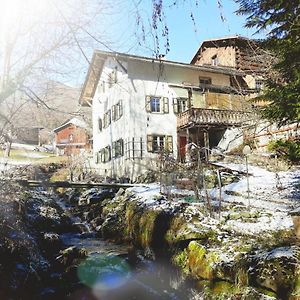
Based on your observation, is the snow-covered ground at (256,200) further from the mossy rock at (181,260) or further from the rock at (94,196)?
the rock at (94,196)

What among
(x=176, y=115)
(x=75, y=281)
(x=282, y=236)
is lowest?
(x=75, y=281)

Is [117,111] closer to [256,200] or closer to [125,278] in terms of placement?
[256,200]

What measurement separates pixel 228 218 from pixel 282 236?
2.39 meters

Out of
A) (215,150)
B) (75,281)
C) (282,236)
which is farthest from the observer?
(215,150)

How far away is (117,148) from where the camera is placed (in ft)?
82.5

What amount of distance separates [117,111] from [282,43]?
19239 mm

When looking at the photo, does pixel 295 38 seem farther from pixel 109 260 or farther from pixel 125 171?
pixel 125 171

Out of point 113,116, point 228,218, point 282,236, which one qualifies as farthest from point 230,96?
point 282,236

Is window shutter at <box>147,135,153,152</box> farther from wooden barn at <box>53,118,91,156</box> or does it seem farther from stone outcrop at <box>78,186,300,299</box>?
wooden barn at <box>53,118,91,156</box>

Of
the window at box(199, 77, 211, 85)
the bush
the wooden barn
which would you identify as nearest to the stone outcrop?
the bush

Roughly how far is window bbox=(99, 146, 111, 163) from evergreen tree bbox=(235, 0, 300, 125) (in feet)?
68.3

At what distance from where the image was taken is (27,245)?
818 centimetres

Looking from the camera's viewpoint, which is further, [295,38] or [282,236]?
[282,236]

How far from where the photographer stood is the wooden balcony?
76.9ft
